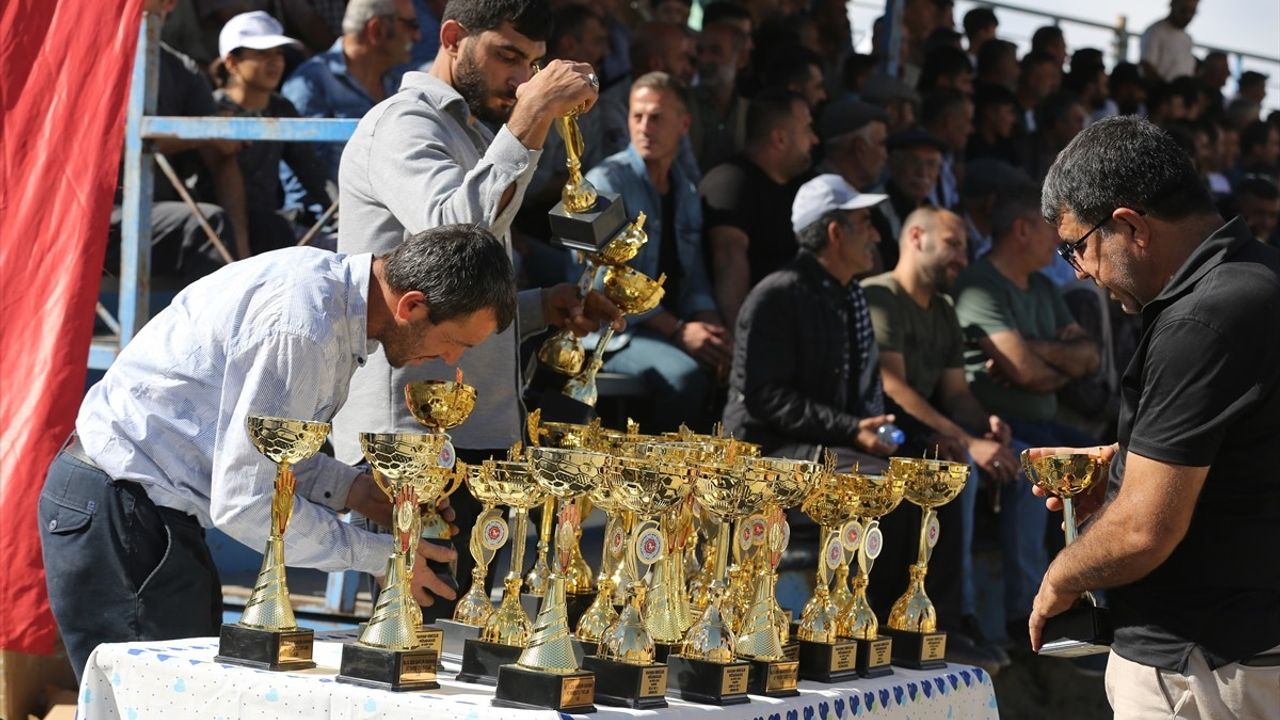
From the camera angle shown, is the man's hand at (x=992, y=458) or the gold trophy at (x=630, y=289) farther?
the man's hand at (x=992, y=458)

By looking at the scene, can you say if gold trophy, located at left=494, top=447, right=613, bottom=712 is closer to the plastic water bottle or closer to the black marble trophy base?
the black marble trophy base

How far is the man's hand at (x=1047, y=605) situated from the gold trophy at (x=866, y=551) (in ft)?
1.25

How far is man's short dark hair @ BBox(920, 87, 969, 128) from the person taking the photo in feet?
29.0

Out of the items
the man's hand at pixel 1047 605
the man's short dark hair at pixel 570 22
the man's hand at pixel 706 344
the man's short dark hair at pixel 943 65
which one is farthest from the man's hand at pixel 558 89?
the man's short dark hair at pixel 943 65

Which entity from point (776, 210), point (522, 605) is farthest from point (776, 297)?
point (522, 605)

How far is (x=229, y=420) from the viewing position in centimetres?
293

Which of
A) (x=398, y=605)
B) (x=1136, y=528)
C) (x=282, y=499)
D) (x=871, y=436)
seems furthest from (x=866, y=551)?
(x=871, y=436)

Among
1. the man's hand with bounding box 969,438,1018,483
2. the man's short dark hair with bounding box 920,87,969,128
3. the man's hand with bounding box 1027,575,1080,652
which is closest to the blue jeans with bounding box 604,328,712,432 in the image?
the man's hand with bounding box 969,438,1018,483

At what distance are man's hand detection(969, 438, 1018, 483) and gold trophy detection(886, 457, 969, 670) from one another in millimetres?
2922

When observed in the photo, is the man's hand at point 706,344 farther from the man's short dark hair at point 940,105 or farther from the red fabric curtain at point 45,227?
the man's short dark hair at point 940,105

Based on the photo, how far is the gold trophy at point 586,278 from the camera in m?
3.97

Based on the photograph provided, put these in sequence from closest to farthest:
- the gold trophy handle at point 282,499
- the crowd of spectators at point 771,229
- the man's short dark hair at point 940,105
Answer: the gold trophy handle at point 282,499
the crowd of spectators at point 771,229
the man's short dark hair at point 940,105

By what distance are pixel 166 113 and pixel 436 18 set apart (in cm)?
180

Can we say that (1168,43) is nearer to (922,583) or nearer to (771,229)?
(771,229)
